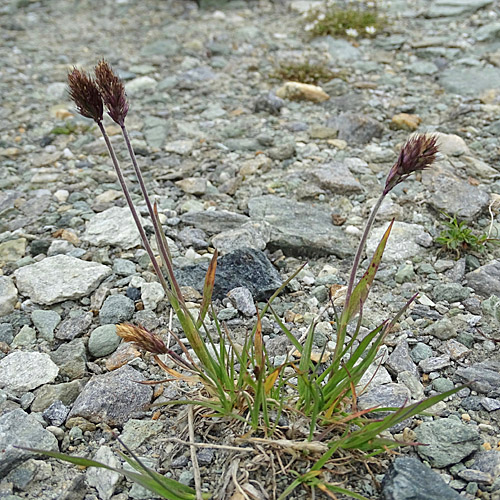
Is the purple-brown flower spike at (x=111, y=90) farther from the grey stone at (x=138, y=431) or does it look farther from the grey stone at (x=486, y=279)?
the grey stone at (x=486, y=279)

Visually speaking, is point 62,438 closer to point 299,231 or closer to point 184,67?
point 299,231

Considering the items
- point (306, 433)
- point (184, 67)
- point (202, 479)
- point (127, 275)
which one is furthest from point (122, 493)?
point (184, 67)

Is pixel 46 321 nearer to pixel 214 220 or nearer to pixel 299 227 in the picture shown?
pixel 214 220

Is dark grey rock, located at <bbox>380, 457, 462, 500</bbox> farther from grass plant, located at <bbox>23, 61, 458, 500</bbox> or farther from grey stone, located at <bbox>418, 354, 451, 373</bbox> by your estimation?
grey stone, located at <bbox>418, 354, 451, 373</bbox>

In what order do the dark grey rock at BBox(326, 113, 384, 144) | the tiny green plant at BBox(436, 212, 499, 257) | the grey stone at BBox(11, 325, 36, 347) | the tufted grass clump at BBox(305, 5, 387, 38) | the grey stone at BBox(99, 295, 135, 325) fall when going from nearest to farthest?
the grey stone at BBox(11, 325, 36, 347) → the grey stone at BBox(99, 295, 135, 325) → the tiny green plant at BBox(436, 212, 499, 257) → the dark grey rock at BBox(326, 113, 384, 144) → the tufted grass clump at BBox(305, 5, 387, 38)

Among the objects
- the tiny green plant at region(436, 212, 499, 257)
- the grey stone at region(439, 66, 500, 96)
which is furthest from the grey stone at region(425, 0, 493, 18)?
the tiny green plant at region(436, 212, 499, 257)
